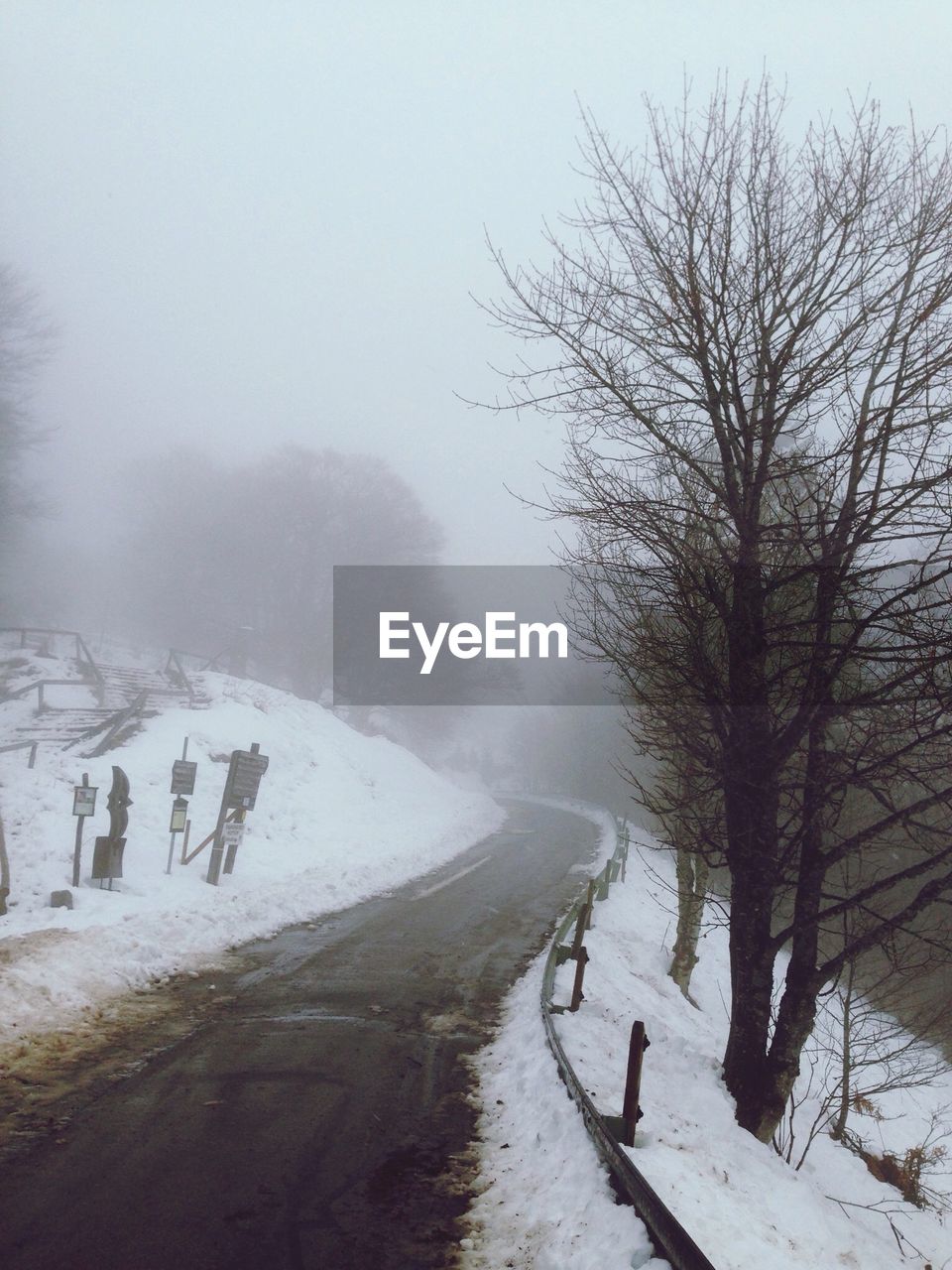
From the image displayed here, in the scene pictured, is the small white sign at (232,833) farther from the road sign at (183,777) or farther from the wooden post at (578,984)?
the wooden post at (578,984)

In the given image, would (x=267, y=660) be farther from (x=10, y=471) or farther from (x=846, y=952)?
(x=846, y=952)

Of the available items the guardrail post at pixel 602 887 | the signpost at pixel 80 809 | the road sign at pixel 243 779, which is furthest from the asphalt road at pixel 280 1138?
the guardrail post at pixel 602 887

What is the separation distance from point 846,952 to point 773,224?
20.6 ft

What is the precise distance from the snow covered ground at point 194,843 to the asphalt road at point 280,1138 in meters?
1.16

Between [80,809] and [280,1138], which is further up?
[80,809]

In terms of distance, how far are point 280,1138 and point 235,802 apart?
1034cm

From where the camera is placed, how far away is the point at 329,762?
2753 centimetres

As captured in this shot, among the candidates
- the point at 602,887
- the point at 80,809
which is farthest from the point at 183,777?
the point at 602,887

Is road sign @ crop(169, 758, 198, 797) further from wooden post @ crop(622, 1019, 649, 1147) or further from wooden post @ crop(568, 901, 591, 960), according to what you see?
wooden post @ crop(622, 1019, 649, 1147)

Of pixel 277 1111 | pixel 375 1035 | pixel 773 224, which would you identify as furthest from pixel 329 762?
pixel 773 224

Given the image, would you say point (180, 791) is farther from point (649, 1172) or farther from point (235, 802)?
point (649, 1172)

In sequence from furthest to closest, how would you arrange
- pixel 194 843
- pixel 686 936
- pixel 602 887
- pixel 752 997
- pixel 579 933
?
pixel 602 887, pixel 194 843, pixel 686 936, pixel 579 933, pixel 752 997

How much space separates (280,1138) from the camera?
19.9 feet

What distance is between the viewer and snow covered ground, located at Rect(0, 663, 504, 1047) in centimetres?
945
